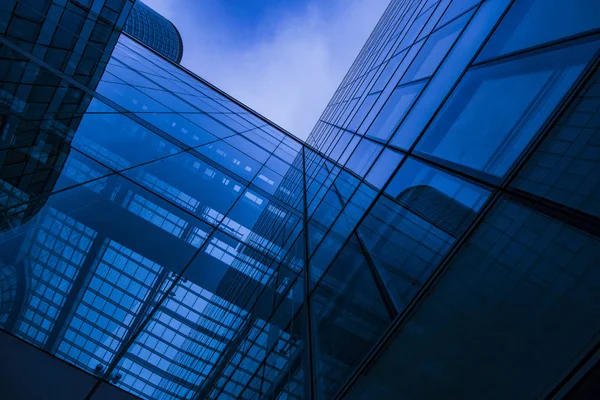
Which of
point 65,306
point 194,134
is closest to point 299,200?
point 194,134

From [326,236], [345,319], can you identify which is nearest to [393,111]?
[326,236]

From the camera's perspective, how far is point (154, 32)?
86875mm

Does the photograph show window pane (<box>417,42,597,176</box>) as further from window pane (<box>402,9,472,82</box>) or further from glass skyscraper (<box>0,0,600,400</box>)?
window pane (<box>402,9,472,82</box>)

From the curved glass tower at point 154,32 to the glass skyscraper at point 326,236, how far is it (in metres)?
72.1

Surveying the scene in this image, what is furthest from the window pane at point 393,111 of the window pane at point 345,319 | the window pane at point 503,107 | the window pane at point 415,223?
the window pane at point 345,319

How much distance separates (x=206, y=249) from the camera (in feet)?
26.6

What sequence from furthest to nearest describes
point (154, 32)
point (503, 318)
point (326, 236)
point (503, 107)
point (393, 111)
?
point (154, 32)
point (393, 111)
point (326, 236)
point (503, 107)
point (503, 318)

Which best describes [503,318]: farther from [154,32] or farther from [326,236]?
[154,32]

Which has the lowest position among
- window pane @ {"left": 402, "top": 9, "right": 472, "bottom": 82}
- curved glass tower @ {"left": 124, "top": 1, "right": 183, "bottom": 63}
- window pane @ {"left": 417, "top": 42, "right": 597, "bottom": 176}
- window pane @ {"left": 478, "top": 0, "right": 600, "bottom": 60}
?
curved glass tower @ {"left": 124, "top": 1, "right": 183, "bottom": 63}

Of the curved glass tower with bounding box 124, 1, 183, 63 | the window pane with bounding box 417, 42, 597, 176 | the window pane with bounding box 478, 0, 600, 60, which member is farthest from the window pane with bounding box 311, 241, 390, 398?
the curved glass tower with bounding box 124, 1, 183, 63

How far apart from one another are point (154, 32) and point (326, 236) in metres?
91.2

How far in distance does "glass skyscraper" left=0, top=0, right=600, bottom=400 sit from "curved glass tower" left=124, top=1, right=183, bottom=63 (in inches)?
2840

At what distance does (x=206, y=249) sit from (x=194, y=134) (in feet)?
18.1

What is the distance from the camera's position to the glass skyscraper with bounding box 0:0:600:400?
7.19 feet
